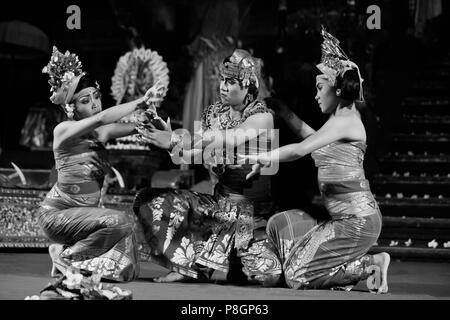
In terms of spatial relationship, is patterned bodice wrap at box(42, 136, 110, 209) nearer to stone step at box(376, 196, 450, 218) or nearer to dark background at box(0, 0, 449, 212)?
dark background at box(0, 0, 449, 212)

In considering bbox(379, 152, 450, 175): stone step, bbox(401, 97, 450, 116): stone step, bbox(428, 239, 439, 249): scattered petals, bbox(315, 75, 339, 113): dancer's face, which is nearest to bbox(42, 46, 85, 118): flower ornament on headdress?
bbox(315, 75, 339, 113): dancer's face

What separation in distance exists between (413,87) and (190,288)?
220 inches

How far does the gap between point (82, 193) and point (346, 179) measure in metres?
1.39

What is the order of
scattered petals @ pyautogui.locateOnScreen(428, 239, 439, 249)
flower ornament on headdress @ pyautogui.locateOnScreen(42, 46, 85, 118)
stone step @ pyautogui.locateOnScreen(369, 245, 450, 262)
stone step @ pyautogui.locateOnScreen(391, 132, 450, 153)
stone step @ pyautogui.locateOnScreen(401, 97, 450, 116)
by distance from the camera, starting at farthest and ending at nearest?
stone step @ pyautogui.locateOnScreen(401, 97, 450, 116)
stone step @ pyautogui.locateOnScreen(391, 132, 450, 153)
scattered petals @ pyautogui.locateOnScreen(428, 239, 439, 249)
stone step @ pyautogui.locateOnScreen(369, 245, 450, 262)
flower ornament on headdress @ pyautogui.locateOnScreen(42, 46, 85, 118)

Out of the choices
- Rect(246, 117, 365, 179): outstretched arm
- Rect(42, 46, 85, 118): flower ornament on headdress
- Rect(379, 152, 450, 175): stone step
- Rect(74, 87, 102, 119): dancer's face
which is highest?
Rect(42, 46, 85, 118): flower ornament on headdress

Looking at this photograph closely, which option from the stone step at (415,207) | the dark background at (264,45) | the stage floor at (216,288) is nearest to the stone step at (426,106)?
the dark background at (264,45)

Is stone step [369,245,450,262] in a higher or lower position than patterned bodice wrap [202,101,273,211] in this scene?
lower

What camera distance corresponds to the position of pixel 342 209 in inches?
159

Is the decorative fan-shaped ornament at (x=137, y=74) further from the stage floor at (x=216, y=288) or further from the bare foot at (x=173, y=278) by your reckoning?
the bare foot at (x=173, y=278)

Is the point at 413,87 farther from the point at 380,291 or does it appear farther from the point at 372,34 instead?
the point at 380,291

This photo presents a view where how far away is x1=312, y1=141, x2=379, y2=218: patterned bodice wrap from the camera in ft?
13.2

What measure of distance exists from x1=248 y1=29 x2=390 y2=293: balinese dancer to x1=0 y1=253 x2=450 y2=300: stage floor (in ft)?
0.34

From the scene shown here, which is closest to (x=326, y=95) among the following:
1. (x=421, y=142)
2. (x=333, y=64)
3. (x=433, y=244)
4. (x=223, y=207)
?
(x=333, y=64)

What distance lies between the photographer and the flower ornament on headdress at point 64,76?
413cm
